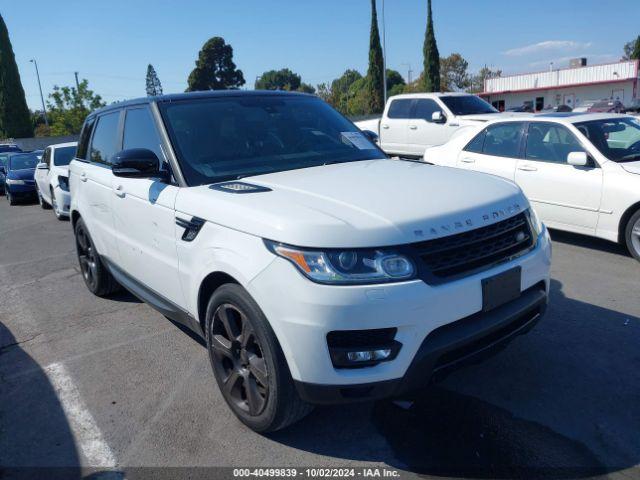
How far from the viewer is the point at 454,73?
72000 millimetres

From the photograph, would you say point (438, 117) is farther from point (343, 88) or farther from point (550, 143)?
point (343, 88)

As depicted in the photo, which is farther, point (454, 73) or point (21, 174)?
point (454, 73)

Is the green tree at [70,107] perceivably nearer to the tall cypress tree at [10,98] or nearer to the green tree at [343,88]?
the tall cypress tree at [10,98]

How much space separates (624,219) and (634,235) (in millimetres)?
207

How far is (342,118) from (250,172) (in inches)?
51.7

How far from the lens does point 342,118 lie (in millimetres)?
4484

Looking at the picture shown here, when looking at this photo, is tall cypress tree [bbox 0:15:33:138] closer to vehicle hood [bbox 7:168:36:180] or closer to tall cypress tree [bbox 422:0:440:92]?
vehicle hood [bbox 7:168:36:180]

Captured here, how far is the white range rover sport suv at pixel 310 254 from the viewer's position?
2.43 m

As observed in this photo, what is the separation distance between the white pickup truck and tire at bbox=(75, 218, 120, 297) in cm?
786

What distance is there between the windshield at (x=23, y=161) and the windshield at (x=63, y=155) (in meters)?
5.17

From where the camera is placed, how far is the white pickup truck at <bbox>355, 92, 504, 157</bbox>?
12.5 metres

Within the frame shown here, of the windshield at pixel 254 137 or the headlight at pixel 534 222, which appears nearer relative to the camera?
the headlight at pixel 534 222

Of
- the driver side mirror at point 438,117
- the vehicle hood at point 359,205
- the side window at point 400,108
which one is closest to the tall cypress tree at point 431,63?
the side window at point 400,108

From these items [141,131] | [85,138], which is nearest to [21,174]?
[85,138]
